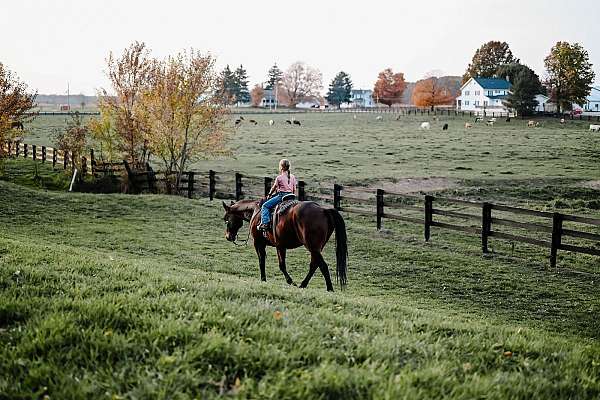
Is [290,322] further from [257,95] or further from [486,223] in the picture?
[257,95]

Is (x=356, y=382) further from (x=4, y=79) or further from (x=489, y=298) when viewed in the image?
(x=4, y=79)

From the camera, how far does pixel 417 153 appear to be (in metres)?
43.5

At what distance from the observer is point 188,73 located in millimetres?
28109

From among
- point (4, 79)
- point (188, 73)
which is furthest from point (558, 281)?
point (4, 79)

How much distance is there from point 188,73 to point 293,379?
25.3 m

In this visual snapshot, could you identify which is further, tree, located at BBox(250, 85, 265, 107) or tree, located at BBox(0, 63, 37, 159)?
tree, located at BBox(250, 85, 265, 107)

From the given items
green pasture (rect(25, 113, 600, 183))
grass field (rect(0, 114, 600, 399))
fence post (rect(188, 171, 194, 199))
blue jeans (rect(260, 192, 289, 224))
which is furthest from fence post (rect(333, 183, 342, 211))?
green pasture (rect(25, 113, 600, 183))

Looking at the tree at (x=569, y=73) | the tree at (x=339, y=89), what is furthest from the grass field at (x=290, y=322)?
the tree at (x=339, y=89)

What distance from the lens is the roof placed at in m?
109

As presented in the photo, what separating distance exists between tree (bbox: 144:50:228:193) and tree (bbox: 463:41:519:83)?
96.8m

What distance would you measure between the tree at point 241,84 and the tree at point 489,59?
58.7m

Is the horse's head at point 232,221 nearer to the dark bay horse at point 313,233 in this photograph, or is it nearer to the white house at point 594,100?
the dark bay horse at point 313,233

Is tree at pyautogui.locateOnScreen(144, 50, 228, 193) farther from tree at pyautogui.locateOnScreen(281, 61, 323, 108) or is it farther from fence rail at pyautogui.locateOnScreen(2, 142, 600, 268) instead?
tree at pyautogui.locateOnScreen(281, 61, 323, 108)

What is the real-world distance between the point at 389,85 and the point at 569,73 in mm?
57869
